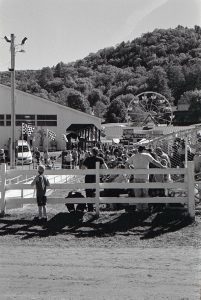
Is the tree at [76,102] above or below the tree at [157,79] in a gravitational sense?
below

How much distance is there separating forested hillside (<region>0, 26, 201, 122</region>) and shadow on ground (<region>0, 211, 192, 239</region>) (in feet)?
234

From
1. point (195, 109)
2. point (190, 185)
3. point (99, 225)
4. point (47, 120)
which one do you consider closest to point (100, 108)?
point (195, 109)

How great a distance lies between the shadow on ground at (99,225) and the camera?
35.4 ft

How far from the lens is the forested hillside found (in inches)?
3639

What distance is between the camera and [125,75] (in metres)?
130

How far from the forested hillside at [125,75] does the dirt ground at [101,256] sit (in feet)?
235

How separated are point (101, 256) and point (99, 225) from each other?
2706 millimetres

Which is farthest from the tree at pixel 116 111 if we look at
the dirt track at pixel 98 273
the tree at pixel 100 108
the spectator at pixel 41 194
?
the dirt track at pixel 98 273

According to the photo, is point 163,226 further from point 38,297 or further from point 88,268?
point 38,297

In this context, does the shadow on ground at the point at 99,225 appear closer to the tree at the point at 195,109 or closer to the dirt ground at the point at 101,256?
the dirt ground at the point at 101,256

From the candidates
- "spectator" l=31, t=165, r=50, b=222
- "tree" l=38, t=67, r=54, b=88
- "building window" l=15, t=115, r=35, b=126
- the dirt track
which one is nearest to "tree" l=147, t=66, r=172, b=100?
"tree" l=38, t=67, r=54, b=88

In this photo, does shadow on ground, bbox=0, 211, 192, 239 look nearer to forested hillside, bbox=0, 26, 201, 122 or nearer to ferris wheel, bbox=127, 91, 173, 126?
ferris wheel, bbox=127, 91, 173, 126

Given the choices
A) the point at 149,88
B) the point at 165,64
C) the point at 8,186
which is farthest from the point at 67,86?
the point at 8,186

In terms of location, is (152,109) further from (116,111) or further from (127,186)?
(116,111)
